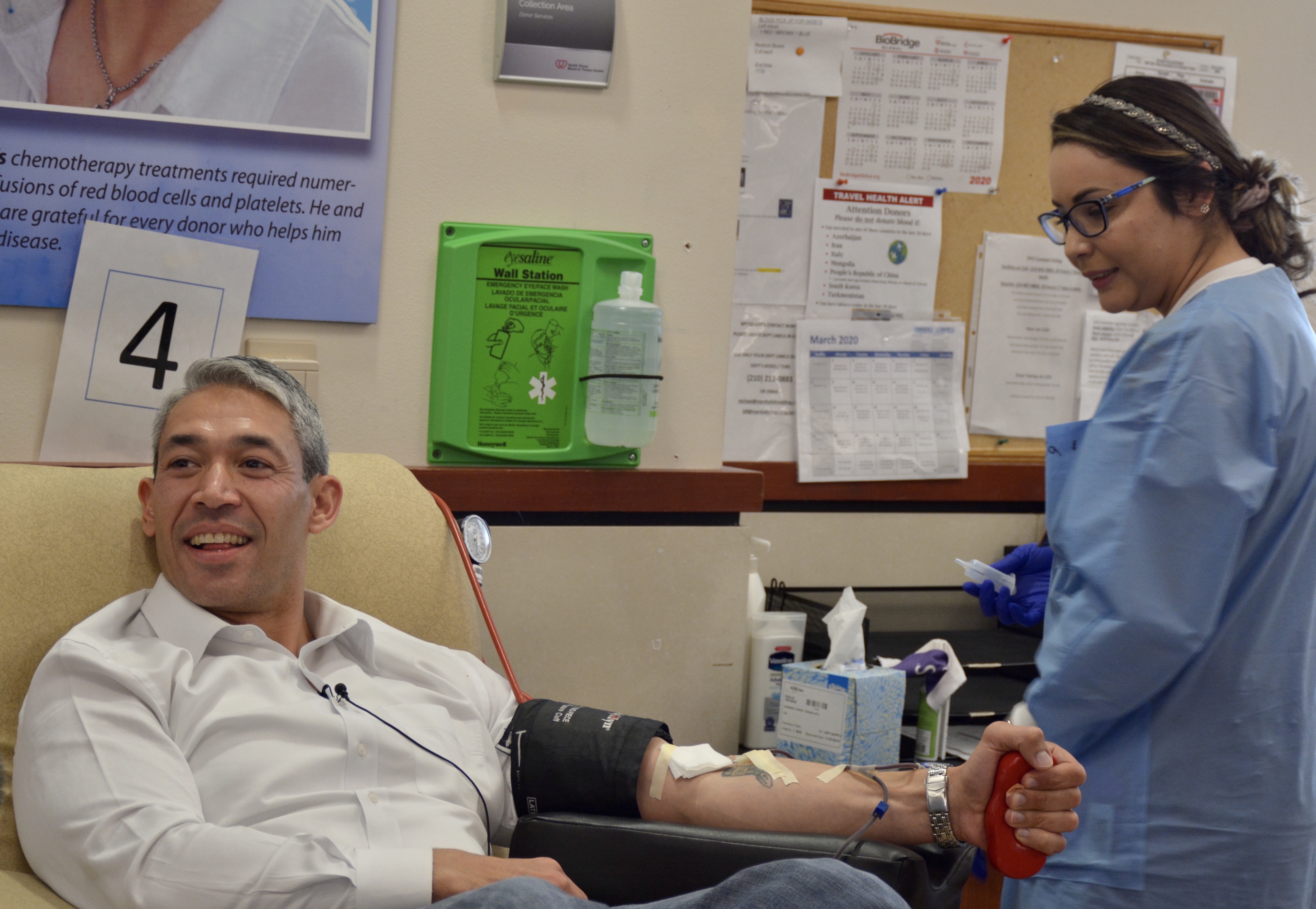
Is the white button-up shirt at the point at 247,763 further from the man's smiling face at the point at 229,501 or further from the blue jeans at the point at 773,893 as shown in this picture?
the blue jeans at the point at 773,893

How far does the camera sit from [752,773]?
144 cm

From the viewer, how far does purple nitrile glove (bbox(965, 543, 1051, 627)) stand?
1.82m

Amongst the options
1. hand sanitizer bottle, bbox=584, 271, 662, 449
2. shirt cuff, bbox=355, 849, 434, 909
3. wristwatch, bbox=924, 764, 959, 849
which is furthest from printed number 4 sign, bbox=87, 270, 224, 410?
wristwatch, bbox=924, 764, 959, 849

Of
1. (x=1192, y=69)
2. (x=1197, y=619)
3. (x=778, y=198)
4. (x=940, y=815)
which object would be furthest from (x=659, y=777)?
(x=1192, y=69)

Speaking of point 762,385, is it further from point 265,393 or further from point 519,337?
point 265,393

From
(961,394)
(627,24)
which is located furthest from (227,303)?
(961,394)

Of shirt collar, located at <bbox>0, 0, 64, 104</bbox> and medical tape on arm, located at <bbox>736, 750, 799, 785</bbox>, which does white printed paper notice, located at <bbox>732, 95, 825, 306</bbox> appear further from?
shirt collar, located at <bbox>0, 0, 64, 104</bbox>

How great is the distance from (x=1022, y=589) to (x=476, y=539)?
886 millimetres

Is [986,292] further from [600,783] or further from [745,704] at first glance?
[600,783]

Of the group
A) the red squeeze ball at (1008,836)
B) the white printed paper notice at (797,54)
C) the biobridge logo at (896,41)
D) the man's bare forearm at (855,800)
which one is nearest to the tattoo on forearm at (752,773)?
the man's bare forearm at (855,800)

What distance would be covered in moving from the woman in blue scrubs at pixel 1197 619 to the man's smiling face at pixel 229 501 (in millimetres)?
958

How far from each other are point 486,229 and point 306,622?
2.11 ft

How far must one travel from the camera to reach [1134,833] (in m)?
1.39

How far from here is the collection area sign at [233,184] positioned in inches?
60.6
